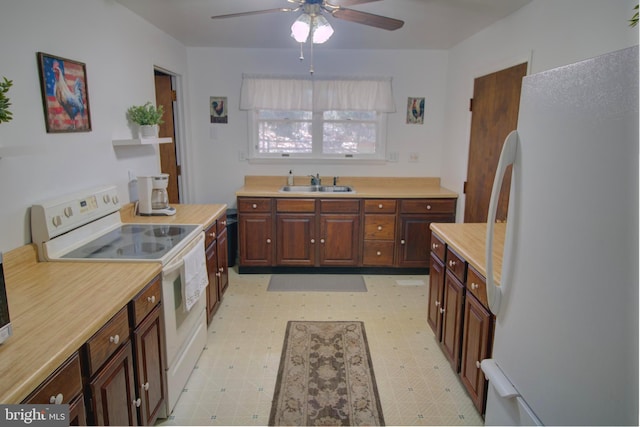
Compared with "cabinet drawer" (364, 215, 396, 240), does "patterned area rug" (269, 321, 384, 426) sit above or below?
below

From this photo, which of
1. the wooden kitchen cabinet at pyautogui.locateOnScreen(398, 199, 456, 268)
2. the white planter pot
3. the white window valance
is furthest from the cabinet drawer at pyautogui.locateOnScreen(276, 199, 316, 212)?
the white planter pot

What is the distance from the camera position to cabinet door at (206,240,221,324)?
9.25 feet

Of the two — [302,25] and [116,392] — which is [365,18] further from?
[116,392]

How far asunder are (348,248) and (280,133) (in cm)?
153

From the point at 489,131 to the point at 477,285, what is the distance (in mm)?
1726

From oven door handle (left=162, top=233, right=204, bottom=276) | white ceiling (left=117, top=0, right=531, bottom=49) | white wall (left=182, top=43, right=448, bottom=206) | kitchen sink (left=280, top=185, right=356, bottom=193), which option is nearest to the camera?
oven door handle (left=162, top=233, right=204, bottom=276)

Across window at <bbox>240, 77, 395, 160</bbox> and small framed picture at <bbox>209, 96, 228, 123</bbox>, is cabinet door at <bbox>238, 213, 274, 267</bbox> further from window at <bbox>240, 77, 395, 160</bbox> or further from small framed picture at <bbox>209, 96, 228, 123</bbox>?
small framed picture at <bbox>209, 96, 228, 123</bbox>

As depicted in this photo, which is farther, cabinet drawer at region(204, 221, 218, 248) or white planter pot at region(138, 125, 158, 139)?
white planter pot at region(138, 125, 158, 139)

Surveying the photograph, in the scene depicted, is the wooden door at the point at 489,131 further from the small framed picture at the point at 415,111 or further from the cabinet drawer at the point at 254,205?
the cabinet drawer at the point at 254,205

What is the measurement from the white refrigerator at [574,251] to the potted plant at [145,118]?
253 centimetres

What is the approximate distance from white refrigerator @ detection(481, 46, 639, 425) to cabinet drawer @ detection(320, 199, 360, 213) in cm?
266

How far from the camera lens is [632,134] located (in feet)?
2.44

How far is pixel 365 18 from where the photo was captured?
229cm

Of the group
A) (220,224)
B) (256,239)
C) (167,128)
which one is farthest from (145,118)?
(256,239)
